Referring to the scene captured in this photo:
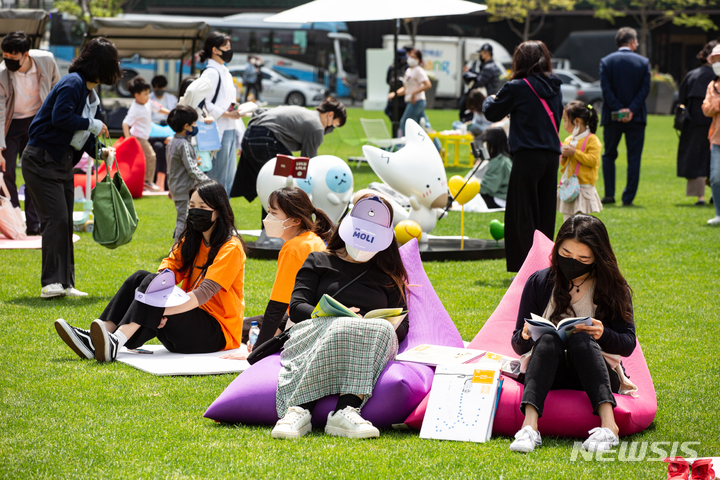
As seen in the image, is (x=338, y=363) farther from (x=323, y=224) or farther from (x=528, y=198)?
(x=528, y=198)

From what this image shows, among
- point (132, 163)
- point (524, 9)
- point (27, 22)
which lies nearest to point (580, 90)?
point (524, 9)

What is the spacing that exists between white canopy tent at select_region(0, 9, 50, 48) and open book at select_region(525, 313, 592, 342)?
11557mm

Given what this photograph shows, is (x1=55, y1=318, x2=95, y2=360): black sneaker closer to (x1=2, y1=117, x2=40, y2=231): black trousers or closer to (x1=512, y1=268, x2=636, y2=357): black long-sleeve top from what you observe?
(x1=512, y1=268, x2=636, y2=357): black long-sleeve top

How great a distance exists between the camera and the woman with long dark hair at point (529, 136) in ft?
22.5

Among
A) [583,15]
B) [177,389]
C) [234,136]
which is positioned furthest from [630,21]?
[177,389]

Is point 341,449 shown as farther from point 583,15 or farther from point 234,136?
point 583,15

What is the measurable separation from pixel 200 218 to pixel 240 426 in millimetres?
1540

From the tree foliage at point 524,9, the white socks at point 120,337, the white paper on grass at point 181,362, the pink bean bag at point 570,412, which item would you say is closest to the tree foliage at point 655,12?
the tree foliage at point 524,9

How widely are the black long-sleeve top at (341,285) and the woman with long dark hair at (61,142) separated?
2798 mm

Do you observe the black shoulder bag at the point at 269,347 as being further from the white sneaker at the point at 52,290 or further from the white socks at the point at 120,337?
the white sneaker at the point at 52,290

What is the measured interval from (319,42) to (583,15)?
1563 cm

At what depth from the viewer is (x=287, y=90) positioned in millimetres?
33531

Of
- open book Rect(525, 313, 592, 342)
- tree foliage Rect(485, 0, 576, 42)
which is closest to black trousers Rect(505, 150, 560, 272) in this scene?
open book Rect(525, 313, 592, 342)

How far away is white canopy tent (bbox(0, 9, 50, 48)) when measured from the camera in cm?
1333
